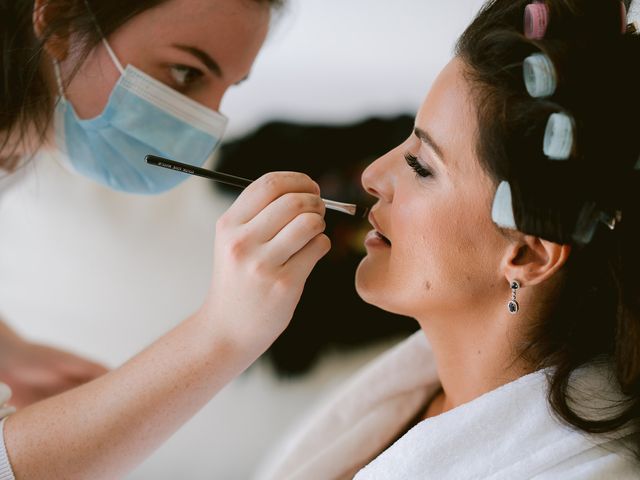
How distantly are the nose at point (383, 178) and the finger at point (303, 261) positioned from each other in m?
0.12

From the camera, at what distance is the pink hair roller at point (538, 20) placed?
80 cm

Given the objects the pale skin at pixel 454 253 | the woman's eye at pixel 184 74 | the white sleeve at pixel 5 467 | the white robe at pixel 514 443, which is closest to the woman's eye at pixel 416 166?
the pale skin at pixel 454 253

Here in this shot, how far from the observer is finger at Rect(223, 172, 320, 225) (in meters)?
0.89

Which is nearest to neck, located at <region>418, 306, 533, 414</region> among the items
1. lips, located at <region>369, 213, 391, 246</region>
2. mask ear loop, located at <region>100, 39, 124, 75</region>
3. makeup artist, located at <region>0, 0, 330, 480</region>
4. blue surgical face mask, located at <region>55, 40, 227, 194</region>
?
lips, located at <region>369, 213, 391, 246</region>

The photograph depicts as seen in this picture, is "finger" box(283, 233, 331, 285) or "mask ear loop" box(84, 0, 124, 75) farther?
"mask ear loop" box(84, 0, 124, 75)

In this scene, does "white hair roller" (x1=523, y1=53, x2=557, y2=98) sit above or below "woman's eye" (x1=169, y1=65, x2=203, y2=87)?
above

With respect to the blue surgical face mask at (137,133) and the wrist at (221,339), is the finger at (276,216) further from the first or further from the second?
the blue surgical face mask at (137,133)

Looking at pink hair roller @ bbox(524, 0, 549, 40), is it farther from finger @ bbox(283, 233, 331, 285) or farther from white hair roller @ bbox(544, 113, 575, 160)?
finger @ bbox(283, 233, 331, 285)

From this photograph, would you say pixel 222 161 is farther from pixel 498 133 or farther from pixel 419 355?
pixel 498 133

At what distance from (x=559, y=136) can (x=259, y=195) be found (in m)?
0.38

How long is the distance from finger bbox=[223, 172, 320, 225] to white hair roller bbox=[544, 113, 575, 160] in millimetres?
332

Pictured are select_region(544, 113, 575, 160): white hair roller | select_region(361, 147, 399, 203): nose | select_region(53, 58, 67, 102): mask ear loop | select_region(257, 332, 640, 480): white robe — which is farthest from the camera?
select_region(53, 58, 67, 102): mask ear loop

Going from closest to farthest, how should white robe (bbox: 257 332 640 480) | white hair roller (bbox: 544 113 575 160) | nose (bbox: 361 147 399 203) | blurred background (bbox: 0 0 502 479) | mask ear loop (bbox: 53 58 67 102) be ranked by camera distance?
1. white hair roller (bbox: 544 113 575 160)
2. white robe (bbox: 257 332 640 480)
3. nose (bbox: 361 147 399 203)
4. mask ear loop (bbox: 53 58 67 102)
5. blurred background (bbox: 0 0 502 479)

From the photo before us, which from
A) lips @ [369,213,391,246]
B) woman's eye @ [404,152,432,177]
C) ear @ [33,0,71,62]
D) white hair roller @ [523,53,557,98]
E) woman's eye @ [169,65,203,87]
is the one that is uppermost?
white hair roller @ [523,53,557,98]
